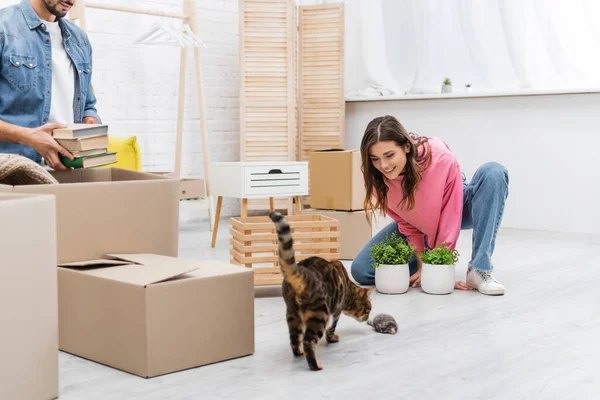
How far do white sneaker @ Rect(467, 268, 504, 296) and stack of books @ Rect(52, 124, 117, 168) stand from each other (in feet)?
4.81

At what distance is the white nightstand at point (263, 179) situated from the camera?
3734 millimetres

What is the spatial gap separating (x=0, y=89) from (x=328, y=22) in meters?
3.35

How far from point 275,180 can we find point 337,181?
0.36 metres

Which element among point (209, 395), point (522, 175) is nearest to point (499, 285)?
point (209, 395)

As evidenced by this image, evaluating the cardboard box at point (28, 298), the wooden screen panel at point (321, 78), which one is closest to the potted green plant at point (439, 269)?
the cardboard box at point (28, 298)

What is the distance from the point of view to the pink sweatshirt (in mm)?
2740

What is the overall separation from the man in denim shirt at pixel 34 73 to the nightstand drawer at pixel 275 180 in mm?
1316

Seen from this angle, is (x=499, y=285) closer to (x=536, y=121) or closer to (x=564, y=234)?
(x=564, y=234)

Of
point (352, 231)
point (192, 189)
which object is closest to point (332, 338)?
point (352, 231)

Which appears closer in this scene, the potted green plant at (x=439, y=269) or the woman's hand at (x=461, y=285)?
the potted green plant at (x=439, y=269)

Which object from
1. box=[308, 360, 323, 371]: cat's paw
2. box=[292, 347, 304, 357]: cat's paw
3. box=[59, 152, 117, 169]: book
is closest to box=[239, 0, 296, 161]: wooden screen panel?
box=[59, 152, 117, 169]: book

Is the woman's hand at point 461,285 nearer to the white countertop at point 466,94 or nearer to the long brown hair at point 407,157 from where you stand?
the long brown hair at point 407,157

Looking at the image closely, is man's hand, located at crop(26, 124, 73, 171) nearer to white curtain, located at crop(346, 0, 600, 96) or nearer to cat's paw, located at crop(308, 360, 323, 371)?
cat's paw, located at crop(308, 360, 323, 371)

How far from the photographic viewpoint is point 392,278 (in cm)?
278
